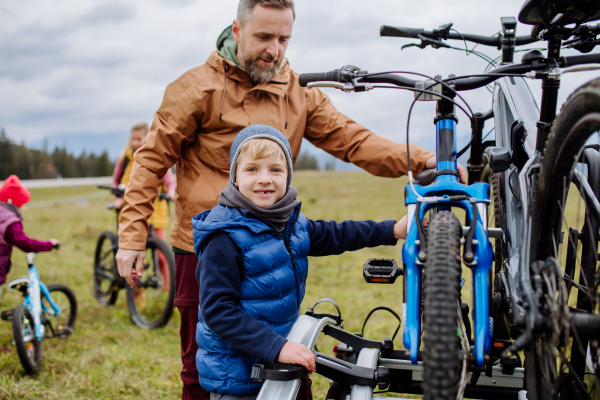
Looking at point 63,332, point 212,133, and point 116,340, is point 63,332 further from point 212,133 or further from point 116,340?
point 212,133

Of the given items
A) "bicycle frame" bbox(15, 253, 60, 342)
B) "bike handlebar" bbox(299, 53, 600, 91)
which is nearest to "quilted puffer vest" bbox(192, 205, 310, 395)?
"bike handlebar" bbox(299, 53, 600, 91)

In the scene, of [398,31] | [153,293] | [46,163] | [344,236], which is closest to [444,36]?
[398,31]

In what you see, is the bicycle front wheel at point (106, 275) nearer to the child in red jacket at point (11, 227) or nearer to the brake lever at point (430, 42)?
the child in red jacket at point (11, 227)

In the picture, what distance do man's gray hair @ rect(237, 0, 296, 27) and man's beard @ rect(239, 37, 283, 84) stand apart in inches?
4.9

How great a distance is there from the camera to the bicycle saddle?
1.75m

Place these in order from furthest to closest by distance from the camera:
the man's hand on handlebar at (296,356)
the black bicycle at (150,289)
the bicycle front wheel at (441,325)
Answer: the black bicycle at (150,289)
the man's hand on handlebar at (296,356)
the bicycle front wheel at (441,325)

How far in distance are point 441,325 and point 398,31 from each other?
1853 millimetres

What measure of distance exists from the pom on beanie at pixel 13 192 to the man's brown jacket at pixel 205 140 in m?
2.14

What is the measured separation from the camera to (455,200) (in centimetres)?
169

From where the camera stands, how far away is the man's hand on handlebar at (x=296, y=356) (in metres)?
1.81

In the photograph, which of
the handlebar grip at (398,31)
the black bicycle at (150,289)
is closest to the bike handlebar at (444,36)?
the handlebar grip at (398,31)

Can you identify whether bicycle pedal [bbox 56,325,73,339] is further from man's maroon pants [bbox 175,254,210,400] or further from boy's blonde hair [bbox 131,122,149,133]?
boy's blonde hair [bbox 131,122,149,133]

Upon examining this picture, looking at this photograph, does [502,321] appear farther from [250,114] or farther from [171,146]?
[171,146]

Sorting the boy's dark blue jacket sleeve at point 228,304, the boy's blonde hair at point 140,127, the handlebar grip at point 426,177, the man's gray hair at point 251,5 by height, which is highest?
the boy's blonde hair at point 140,127
